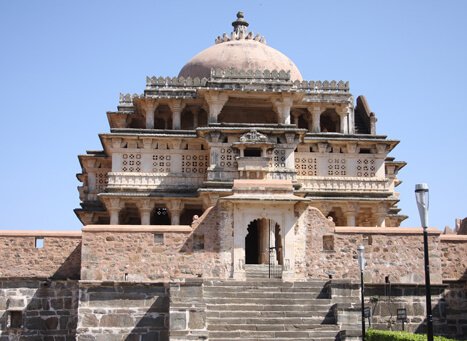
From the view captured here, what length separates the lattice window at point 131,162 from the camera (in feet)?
119

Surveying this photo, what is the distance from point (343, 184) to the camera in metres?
36.7

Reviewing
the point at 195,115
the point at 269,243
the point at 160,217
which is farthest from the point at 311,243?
the point at 195,115

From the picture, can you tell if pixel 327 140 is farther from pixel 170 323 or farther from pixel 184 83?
pixel 170 323

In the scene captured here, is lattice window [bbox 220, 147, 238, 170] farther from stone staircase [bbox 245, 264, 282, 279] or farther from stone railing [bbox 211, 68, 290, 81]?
stone staircase [bbox 245, 264, 282, 279]

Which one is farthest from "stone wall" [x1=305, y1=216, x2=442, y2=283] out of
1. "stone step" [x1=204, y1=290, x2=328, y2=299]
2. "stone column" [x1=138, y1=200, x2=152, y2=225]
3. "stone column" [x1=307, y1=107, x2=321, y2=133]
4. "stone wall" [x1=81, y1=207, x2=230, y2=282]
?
"stone column" [x1=307, y1=107, x2=321, y2=133]

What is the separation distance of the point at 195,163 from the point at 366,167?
761 centimetres

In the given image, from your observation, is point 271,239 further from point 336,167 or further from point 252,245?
point 336,167

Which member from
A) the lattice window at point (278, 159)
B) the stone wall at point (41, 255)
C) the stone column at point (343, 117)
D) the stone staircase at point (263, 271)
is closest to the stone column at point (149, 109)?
the lattice window at point (278, 159)

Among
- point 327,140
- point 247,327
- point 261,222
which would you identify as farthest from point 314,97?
point 247,327

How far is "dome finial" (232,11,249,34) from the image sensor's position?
4319 cm

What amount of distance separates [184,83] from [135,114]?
9.94 feet

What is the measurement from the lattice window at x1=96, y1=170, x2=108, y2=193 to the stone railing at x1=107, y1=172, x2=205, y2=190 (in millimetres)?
2900

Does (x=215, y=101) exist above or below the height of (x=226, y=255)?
above

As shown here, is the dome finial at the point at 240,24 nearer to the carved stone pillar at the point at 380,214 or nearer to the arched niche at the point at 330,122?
the arched niche at the point at 330,122
